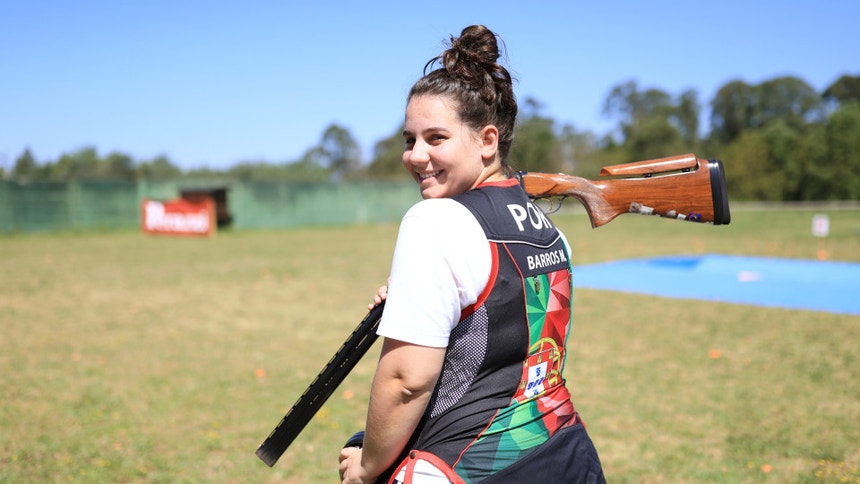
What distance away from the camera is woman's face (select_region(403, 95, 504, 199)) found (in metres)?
1.59

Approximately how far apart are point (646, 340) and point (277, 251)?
13.7 meters

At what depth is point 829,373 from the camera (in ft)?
20.2

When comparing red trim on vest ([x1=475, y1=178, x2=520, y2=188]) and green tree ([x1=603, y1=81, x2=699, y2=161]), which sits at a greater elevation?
green tree ([x1=603, y1=81, x2=699, y2=161])

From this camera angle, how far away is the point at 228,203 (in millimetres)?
30266

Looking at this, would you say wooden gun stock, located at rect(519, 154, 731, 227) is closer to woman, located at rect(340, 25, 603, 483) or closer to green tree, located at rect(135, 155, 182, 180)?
woman, located at rect(340, 25, 603, 483)

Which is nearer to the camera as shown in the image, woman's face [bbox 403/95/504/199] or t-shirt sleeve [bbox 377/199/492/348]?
t-shirt sleeve [bbox 377/199/492/348]

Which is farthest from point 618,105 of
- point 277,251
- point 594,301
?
point 594,301

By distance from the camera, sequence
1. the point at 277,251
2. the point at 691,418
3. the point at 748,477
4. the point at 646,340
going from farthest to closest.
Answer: the point at 277,251, the point at 646,340, the point at 691,418, the point at 748,477

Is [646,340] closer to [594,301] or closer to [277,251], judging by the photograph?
[594,301]

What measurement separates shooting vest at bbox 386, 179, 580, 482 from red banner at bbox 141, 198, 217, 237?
969 inches

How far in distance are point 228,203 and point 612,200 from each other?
97.7ft

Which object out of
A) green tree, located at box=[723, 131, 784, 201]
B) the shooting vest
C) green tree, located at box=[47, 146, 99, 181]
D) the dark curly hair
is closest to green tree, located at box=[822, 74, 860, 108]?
green tree, located at box=[723, 131, 784, 201]

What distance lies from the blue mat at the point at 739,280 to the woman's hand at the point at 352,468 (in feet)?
30.5

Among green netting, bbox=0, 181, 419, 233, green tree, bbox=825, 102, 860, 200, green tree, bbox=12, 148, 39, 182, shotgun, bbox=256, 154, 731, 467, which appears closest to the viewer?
shotgun, bbox=256, 154, 731, 467
